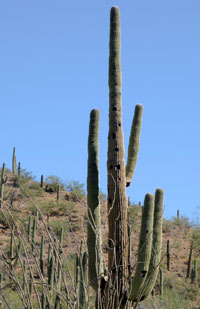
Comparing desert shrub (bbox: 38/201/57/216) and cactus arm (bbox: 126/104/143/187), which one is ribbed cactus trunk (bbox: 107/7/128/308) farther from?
desert shrub (bbox: 38/201/57/216)

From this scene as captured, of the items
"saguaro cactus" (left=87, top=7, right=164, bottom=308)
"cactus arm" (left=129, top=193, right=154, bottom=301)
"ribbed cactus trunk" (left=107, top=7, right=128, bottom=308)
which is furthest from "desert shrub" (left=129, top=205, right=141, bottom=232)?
"cactus arm" (left=129, top=193, right=154, bottom=301)

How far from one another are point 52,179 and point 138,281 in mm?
28104

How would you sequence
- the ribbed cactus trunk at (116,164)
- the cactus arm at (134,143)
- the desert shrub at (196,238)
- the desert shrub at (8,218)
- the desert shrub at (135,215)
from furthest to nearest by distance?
1. the desert shrub at (135,215)
2. the desert shrub at (196,238)
3. the cactus arm at (134,143)
4. the ribbed cactus trunk at (116,164)
5. the desert shrub at (8,218)

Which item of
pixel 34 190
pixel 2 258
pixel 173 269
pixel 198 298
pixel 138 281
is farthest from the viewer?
pixel 34 190

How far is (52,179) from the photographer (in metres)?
35.4

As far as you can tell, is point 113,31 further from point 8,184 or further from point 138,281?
point 8,184

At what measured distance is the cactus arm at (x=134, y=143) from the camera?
26.6ft

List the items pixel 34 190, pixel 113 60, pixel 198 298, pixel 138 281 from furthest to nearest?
1. pixel 34 190
2. pixel 198 298
3. pixel 113 60
4. pixel 138 281

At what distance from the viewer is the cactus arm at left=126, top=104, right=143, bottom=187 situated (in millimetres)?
8094

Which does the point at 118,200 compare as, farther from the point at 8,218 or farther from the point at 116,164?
the point at 8,218

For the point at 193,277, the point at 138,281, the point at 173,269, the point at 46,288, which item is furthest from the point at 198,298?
the point at 46,288

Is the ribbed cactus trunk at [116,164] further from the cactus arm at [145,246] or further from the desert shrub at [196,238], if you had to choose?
the desert shrub at [196,238]

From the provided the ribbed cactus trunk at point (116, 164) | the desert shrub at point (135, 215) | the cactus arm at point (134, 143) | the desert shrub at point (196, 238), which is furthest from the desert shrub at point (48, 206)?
the ribbed cactus trunk at point (116, 164)

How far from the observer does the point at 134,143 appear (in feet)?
27.3
